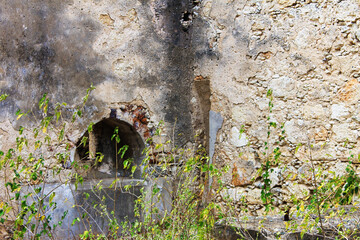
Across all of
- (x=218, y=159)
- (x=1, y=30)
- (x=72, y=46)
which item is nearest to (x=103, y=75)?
(x=72, y=46)

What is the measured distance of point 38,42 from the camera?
4840mm

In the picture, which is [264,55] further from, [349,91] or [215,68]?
[349,91]

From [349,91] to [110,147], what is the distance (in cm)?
298

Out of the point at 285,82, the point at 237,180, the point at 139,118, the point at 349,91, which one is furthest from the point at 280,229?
the point at 139,118

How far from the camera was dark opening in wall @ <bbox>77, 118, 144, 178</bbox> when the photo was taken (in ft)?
17.0

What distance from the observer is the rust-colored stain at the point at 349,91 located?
4215 millimetres

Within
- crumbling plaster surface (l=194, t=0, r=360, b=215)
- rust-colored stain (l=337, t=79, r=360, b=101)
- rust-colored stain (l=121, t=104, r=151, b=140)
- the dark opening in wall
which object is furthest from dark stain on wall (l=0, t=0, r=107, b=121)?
rust-colored stain (l=337, t=79, r=360, b=101)

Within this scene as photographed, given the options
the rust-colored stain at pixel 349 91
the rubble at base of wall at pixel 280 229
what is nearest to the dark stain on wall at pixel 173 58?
the rust-colored stain at pixel 349 91

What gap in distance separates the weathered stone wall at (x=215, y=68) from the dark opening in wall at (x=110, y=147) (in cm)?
36

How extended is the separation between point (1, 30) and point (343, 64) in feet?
12.2

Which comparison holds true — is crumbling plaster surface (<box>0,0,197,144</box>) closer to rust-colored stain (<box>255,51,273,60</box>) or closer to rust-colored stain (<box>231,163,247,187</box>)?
rust-colored stain (<box>231,163,247,187</box>)

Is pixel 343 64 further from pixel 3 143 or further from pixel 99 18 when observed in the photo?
pixel 3 143

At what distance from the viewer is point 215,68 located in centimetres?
512

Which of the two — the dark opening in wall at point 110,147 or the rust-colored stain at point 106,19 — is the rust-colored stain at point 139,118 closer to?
the dark opening in wall at point 110,147
